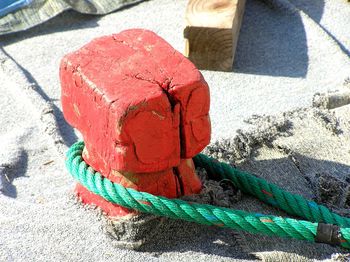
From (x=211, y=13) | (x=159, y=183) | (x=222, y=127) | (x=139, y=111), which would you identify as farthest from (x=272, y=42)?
(x=139, y=111)

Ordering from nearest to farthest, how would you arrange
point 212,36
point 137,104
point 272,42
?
point 137,104 → point 212,36 → point 272,42

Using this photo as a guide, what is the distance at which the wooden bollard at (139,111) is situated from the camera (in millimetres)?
1749

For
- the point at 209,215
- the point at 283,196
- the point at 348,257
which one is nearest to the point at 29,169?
the point at 209,215

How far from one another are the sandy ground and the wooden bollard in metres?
0.17

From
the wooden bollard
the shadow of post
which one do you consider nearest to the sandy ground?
the shadow of post

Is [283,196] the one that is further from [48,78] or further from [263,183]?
[48,78]

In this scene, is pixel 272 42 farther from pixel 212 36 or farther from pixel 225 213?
pixel 225 213

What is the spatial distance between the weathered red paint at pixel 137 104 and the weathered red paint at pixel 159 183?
57 millimetres

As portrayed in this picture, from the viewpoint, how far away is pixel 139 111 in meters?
1.72

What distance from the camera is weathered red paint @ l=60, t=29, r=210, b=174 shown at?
68.6 inches

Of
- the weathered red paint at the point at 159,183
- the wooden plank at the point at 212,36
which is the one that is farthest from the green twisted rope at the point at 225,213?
the wooden plank at the point at 212,36

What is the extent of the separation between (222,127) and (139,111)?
801 mm

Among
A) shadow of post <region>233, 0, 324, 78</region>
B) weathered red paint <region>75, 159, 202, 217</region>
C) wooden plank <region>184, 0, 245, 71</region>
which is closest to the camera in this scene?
weathered red paint <region>75, 159, 202, 217</region>

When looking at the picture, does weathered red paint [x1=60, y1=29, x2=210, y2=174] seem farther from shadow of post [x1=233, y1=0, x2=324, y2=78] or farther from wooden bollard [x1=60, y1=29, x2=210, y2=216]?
shadow of post [x1=233, y1=0, x2=324, y2=78]
